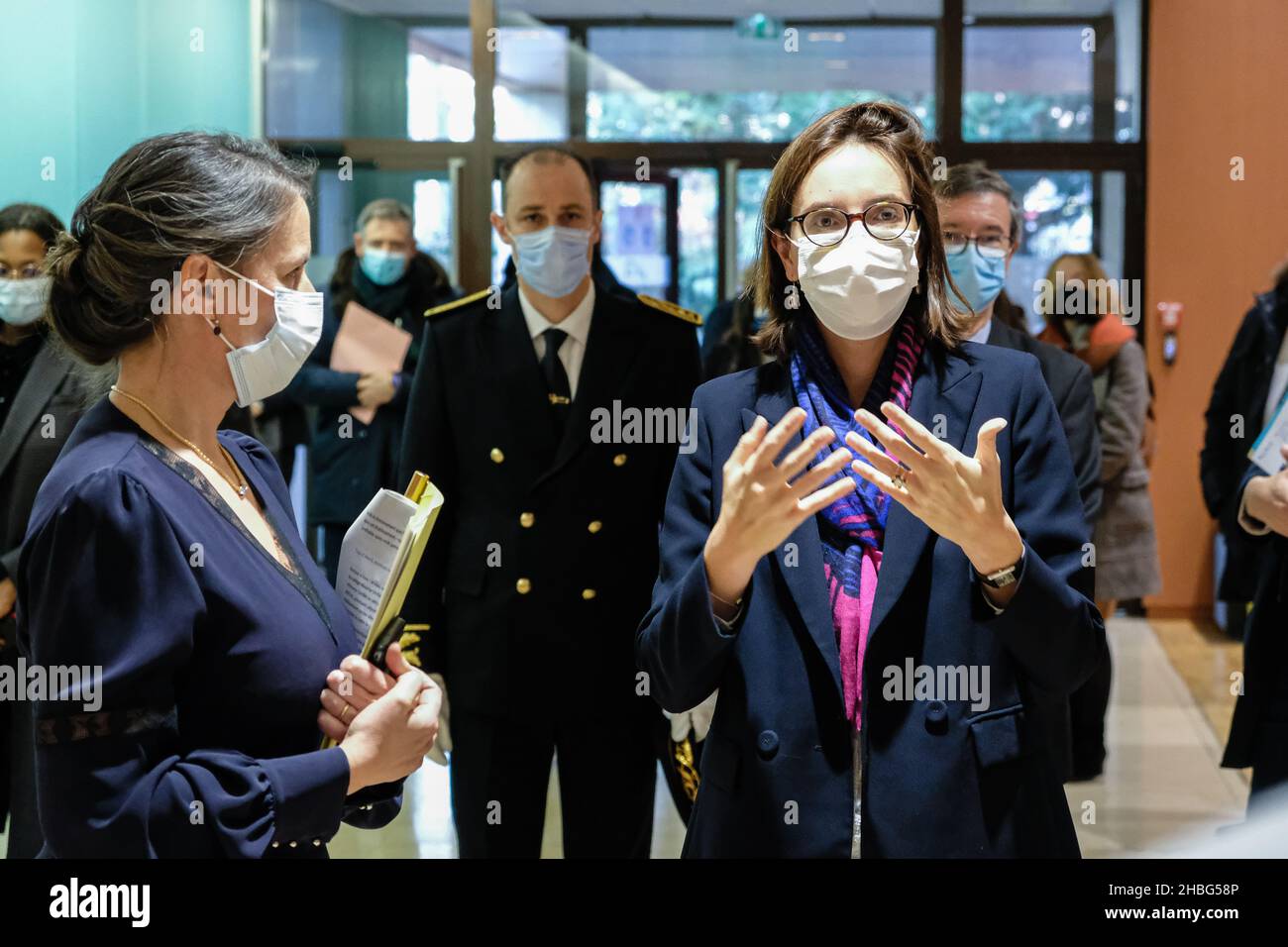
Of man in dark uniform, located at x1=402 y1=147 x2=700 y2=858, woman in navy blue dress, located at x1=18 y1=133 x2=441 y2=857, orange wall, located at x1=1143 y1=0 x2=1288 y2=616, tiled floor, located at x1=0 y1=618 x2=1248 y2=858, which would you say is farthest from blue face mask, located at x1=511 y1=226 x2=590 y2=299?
orange wall, located at x1=1143 y1=0 x2=1288 y2=616

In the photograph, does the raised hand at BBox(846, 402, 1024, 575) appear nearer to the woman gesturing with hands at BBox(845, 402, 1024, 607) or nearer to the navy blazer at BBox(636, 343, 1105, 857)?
the woman gesturing with hands at BBox(845, 402, 1024, 607)

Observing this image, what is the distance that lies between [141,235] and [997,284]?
199 centimetres

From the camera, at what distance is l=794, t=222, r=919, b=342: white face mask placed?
1.72 metres

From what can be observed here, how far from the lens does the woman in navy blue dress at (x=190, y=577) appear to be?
138 centimetres

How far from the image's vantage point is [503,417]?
2.71 metres

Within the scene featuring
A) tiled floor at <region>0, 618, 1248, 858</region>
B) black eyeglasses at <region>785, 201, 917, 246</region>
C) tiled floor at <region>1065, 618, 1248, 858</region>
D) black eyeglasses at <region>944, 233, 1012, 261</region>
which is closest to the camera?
black eyeglasses at <region>785, 201, 917, 246</region>

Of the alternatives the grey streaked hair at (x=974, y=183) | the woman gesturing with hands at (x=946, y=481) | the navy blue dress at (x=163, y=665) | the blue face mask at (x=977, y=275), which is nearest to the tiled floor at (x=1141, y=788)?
the blue face mask at (x=977, y=275)

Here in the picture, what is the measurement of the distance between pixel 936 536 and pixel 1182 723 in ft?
13.4

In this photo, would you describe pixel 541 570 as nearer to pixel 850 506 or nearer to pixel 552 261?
pixel 552 261

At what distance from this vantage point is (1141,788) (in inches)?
174

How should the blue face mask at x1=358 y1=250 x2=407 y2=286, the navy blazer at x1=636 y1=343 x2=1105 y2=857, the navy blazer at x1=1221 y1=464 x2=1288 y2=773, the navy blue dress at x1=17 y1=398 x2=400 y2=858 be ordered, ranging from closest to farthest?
the navy blue dress at x1=17 y1=398 x2=400 y2=858, the navy blazer at x1=636 y1=343 x2=1105 y2=857, the navy blazer at x1=1221 y1=464 x2=1288 y2=773, the blue face mask at x1=358 y1=250 x2=407 y2=286

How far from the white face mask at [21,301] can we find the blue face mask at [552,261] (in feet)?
3.93

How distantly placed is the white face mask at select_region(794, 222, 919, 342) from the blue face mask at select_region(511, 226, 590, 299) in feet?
3.61
